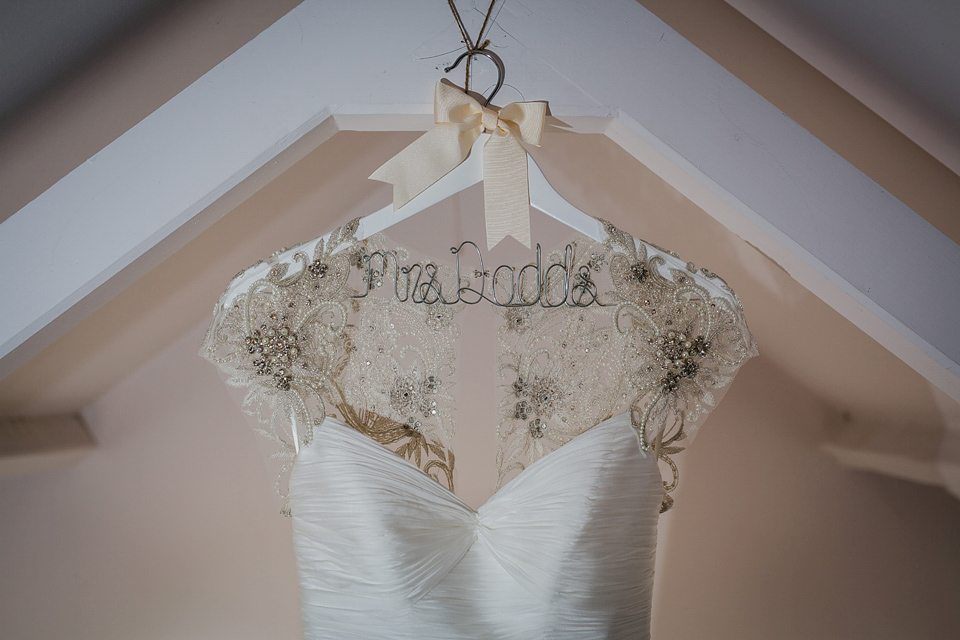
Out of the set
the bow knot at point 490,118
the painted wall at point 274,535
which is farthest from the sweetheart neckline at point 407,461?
the painted wall at point 274,535

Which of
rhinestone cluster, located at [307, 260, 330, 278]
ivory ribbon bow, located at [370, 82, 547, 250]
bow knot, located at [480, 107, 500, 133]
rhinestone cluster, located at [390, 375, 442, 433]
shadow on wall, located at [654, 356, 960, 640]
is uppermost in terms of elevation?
bow knot, located at [480, 107, 500, 133]

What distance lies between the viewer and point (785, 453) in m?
1.57

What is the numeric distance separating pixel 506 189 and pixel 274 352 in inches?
15.1

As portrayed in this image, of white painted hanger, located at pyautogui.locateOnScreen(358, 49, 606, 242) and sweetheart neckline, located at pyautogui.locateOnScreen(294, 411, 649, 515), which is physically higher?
white painted hanger, located at pyautogui.locateOnScreen(358, 49, 606, 242)

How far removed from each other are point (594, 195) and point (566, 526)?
1063mm

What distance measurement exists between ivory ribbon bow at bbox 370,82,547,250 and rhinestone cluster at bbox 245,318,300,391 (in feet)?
0.80

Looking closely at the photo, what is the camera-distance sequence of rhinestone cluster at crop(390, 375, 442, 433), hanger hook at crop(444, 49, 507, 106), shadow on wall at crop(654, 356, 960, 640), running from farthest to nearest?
shadow on wall at crop(654, 356, 960, 640) → rhinestone cluster at crop(390, 375, 442, 433) → hanger hook at crop(444, 49, 507, 106)

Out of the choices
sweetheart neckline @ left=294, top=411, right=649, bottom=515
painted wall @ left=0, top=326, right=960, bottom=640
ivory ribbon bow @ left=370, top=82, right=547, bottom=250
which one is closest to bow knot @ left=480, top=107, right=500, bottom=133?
ivory ribbon bow @ left=370, top=82, right=547, bottom=250

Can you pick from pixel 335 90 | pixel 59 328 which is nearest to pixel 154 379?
pixel 59 328

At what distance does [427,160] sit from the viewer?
0.76 metres

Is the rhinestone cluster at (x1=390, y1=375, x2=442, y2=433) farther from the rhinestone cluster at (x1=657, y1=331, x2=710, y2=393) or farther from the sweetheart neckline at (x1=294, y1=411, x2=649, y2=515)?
the rhinestone cluster at (x1=657, y1=331, x2=710, y2=393)

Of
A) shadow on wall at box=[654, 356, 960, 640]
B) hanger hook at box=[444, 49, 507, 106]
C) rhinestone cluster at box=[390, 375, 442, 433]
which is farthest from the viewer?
shadow on wall at box=[654, 356, 960, 640]
